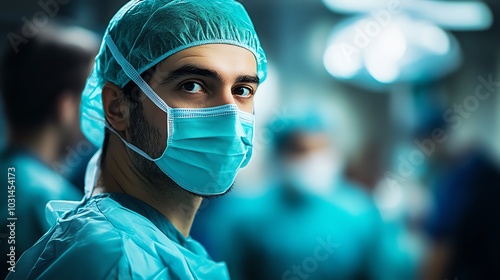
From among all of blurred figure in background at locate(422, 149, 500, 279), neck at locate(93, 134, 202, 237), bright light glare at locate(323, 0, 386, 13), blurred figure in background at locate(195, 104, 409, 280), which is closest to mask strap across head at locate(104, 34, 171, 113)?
neck at locate(93, 134, 202, 237)

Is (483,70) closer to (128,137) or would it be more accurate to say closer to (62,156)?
(62,156)

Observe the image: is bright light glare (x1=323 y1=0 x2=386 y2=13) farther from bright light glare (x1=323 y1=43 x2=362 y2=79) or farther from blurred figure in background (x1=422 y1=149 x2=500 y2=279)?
blurred figure in background (x1=422 y1=149 x2=500 y2=279)

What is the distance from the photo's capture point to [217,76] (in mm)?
1065

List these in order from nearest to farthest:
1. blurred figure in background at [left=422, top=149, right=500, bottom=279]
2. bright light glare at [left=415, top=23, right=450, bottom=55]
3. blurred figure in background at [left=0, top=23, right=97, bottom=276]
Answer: blurred figure in background at [left=0, top=23, right=97, bottom=276], blurred figure in background at [left=422, top=149, right=500, bottom=279], bright light glare at [left=415, top=23, right=450, bottom=55]

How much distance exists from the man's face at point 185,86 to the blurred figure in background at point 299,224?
3.96ft

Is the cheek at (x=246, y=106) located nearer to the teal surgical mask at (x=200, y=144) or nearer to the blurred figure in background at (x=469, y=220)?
the teal surgical mask at (x=200, y=144)

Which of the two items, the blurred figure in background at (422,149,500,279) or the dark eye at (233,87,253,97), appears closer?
the dark eye at (233,87,253,97)

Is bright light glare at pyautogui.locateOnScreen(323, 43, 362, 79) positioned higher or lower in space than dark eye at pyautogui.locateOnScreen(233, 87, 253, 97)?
higher

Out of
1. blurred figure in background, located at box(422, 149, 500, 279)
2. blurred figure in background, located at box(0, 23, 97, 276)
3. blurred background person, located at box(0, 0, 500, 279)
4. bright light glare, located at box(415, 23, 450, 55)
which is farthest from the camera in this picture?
bright light glare, located at box(415, 23, 450, 55)

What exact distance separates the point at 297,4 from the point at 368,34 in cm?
44

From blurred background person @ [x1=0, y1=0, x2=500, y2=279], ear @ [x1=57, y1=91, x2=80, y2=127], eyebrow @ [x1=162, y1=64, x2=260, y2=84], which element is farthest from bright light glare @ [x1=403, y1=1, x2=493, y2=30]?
eyebrow @ [x1=162, y1=64, x2=260, y2=84]

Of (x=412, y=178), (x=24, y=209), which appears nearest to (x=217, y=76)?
(x=24, y=209)

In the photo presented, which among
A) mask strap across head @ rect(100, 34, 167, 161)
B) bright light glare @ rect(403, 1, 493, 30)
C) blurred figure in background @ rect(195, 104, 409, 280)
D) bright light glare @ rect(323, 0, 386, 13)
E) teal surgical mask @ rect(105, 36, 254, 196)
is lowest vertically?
blurred figure in background @ rect(195, 104, 409, 280)

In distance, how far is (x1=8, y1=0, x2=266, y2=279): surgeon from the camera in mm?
1071
